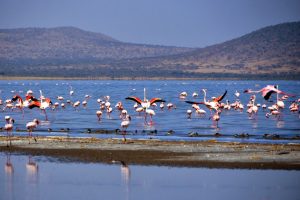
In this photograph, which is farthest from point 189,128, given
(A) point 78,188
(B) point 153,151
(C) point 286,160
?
(A) point 78,188

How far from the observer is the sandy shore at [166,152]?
652 inches

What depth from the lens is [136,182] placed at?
14.5 meters

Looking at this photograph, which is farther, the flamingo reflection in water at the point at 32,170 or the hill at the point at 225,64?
the hill at the point at 225,64

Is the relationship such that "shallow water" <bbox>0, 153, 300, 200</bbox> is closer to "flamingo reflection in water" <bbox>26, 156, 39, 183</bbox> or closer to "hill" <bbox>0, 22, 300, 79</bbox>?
"flamingo reflection in water" <bbox>26, 156, 39, 183</bbox>

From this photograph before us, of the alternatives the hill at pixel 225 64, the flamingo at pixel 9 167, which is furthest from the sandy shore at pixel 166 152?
the hill at pixel 225 64

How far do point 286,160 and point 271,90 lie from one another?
3022 mm

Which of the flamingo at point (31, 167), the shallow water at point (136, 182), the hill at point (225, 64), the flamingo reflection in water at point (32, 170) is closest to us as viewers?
the shallow water at point (136, 182)

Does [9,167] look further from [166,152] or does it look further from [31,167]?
[166,152]

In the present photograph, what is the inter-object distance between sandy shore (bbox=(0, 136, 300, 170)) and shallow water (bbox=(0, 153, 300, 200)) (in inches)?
26.1

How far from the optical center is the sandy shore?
54.3ft

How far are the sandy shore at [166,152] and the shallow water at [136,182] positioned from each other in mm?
663

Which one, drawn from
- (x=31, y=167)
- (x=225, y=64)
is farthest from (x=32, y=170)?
(x=225, y=64)

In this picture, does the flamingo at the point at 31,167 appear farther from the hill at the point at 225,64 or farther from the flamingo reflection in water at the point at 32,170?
the hill at the point at 225,64

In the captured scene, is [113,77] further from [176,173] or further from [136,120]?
[176,173]
